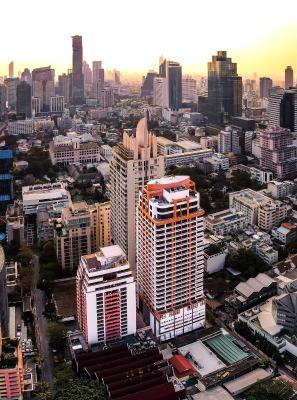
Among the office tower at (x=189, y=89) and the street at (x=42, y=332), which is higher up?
the office tower at (x=189, y=89)

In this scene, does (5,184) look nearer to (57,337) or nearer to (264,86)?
(57,337)

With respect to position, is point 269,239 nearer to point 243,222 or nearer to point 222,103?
point 243,222

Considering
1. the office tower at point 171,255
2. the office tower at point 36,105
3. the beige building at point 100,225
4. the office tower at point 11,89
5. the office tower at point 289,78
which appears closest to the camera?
the office tower at point 171,255

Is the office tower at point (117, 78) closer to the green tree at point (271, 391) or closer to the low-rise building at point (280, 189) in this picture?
the low-rise building at point (280, 189)

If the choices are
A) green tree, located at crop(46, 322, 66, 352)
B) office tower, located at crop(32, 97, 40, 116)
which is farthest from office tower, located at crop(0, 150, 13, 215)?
office tower, located at crop(32, 97, 40, 116)

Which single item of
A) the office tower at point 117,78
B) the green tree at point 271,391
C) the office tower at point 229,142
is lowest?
the green tree at point 271,391

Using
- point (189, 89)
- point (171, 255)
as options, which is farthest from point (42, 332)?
point (189, 89)

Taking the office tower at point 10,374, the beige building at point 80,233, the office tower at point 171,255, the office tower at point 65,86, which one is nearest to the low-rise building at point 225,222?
the beige building at point 80,233
